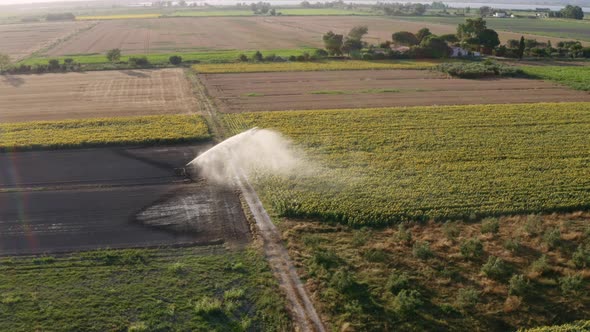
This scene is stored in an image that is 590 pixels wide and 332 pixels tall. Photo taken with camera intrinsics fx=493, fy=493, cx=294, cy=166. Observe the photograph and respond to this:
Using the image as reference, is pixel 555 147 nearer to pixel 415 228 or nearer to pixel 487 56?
pixel 415 228

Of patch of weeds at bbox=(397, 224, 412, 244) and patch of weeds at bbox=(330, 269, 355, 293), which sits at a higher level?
patch of weeds at bbox=(397, 224, 412, 244)

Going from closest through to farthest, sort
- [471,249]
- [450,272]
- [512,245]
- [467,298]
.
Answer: [467,298], [450,272], [471,249], [512,245]

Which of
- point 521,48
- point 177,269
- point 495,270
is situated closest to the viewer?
point 495,270

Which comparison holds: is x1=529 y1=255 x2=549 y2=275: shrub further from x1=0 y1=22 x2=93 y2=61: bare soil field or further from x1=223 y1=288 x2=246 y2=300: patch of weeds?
x1=0 y1=22 x2=93 y2=61: bare soil field

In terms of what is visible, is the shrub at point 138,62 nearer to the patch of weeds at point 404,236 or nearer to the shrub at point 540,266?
the patch of weeds at point 404,236

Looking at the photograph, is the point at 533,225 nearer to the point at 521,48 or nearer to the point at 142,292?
the point at 142,292

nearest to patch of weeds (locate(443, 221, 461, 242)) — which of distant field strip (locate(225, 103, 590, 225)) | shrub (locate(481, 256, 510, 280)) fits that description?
distant field strip (locate(225, 103, 590, 225))

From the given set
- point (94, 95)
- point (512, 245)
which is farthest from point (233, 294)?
point (94, 95)
